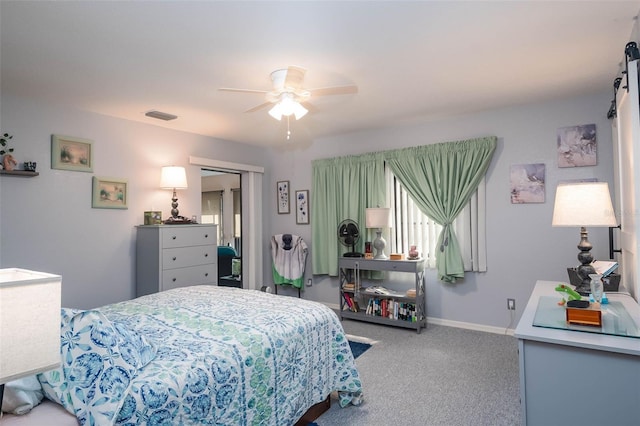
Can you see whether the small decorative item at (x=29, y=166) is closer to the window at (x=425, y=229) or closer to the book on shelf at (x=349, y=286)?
the book on shelf at (x=349, y=286)

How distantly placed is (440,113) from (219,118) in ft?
8.08

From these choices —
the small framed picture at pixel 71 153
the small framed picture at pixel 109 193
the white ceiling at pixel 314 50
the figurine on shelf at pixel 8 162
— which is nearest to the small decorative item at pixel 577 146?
the white ceiling at pixel 314 50

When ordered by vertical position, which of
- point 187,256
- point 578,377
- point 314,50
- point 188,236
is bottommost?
point 578,377

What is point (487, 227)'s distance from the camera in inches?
154

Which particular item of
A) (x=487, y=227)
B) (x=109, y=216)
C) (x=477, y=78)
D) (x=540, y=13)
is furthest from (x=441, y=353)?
(x=109, y=216)

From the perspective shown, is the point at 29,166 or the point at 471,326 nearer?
the point at 29,166

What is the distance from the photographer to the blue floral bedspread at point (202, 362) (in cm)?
131

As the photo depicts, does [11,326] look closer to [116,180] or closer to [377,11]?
[377,11]

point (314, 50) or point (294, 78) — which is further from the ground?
point (314, 50)

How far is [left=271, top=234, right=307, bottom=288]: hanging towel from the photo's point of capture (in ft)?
16.8

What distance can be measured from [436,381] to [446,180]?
7.25 feet

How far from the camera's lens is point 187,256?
3.91m

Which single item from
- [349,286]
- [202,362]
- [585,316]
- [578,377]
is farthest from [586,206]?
[349,286]

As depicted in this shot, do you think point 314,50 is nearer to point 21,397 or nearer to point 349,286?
point 21,397
